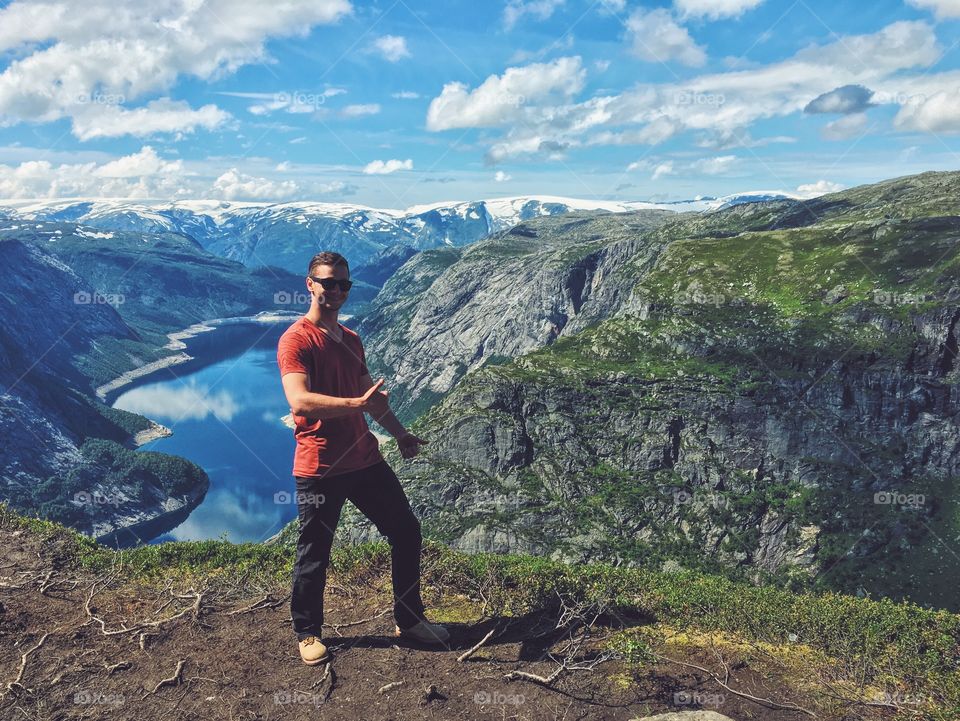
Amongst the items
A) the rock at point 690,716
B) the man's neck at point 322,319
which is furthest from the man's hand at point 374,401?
the rock at point 690,716

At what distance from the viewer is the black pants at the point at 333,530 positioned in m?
10.0

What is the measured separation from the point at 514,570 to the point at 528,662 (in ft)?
10.1

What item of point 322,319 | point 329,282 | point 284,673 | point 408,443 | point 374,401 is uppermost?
point 329,282

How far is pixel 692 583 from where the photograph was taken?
1445 cm

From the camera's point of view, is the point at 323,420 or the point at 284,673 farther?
the point at 284,673

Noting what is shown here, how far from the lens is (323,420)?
9.98m

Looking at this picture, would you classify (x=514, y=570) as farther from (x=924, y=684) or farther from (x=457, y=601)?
(x=924, y=684)

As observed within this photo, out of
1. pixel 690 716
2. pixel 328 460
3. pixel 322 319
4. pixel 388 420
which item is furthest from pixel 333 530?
pixel 690 716

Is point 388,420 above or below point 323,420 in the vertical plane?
below

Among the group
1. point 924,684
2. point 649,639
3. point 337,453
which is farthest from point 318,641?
point 924,684

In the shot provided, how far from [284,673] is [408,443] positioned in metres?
4.22

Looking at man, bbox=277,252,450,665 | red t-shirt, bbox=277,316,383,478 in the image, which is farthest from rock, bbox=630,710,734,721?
red t-shirt, bbox=277,316,383,478

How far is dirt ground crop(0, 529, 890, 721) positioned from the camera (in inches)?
364

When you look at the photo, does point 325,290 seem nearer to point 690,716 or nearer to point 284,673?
point 284,673
